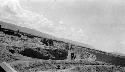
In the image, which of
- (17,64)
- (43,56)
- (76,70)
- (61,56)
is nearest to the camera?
(17,64)

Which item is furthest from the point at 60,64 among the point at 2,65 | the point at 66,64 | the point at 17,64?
the point at 2,65

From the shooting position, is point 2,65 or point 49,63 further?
point 49,63

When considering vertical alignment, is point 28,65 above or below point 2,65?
below

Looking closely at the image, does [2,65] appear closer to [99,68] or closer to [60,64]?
[60,64]

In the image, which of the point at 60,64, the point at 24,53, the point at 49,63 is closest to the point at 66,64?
the point at 60,64

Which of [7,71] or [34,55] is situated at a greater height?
[7,71]

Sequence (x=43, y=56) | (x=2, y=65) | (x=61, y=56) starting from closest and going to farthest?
(x=2, y=65) → (x=43, y=56) → (x=61, y=56)

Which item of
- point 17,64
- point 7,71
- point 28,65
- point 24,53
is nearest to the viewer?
point 7,71

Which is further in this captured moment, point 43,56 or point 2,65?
point 43,56

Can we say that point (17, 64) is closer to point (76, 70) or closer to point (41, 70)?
point (41, 70)
